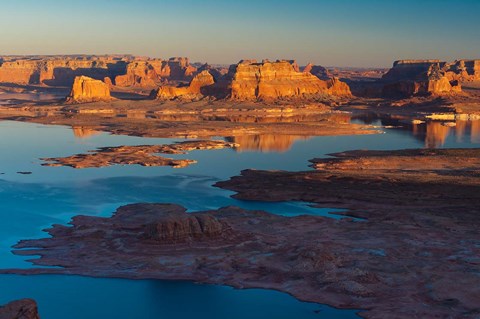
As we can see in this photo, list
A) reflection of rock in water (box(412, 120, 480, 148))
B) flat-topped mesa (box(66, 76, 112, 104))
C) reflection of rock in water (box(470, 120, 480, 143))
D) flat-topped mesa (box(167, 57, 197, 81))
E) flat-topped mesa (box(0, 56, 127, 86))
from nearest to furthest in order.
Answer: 1. reflection of rock in water (box(412, 120, 480, 148))
2. reflection of rock in water (box(470, 120, 480, 143))
3. flat-topped mesa (box(66, 76, 112, 104))
4. flat-topped mesa (box(0, 56, 127, 86))
5. flat-topped mesa (box(167, 57, 197, 81))

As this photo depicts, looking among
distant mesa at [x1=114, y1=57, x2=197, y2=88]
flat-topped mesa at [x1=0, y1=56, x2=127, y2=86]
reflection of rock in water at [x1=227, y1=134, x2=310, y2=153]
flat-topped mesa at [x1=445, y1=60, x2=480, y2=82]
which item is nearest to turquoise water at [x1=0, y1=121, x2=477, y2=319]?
reflection of rock in water at [x1=227, y1=134, x2=310, y2=153]

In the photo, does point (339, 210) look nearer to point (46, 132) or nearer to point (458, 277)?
point (458, 277)

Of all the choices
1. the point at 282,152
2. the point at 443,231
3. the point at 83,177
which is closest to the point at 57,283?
the point at 443,231

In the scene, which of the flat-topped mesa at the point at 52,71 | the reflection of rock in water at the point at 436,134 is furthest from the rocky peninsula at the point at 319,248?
the flat-topped mesa at the point at 52,71

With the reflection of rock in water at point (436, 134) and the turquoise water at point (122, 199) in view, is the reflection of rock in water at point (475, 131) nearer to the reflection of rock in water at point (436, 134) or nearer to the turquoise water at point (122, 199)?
the turquoise water at point (122, 199)

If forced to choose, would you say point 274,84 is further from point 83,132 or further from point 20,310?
point 20,310

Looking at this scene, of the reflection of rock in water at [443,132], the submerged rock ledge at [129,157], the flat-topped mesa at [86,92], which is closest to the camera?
the submerged rock ledge at [129,157]

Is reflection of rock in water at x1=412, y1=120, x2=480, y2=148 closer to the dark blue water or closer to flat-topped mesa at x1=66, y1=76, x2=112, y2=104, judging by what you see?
the dark blue water
